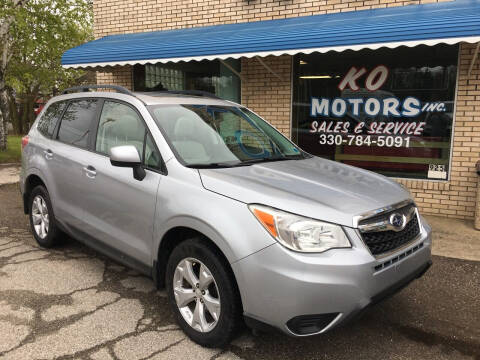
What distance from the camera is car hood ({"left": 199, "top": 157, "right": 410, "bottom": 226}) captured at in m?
2.57

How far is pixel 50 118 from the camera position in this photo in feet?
15.6

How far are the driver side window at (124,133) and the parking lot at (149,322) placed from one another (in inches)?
48.0

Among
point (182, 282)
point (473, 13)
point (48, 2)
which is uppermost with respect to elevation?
point (48, 2)

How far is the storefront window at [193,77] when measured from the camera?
8.23 m

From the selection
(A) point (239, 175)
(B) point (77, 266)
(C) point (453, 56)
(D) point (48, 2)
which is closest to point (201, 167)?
(A) point (239, 175)

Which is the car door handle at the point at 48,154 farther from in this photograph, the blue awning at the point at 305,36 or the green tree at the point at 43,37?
the green tree at the point at 43,37

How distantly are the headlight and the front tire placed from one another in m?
0.44

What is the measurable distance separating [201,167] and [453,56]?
4.94 metres

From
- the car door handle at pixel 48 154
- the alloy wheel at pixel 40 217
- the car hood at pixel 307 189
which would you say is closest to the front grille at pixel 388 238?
the car hood at pixel 307 189

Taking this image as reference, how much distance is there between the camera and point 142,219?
10.6ft

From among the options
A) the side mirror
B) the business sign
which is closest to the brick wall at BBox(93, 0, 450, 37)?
the business sign

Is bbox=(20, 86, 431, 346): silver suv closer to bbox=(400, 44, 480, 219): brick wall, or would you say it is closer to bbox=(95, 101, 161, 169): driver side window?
bbox=(95, 101, 161, 169): driver side window

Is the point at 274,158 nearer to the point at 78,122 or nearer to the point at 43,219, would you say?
the point at 78,122

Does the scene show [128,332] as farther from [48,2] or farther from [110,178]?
[48,2]
